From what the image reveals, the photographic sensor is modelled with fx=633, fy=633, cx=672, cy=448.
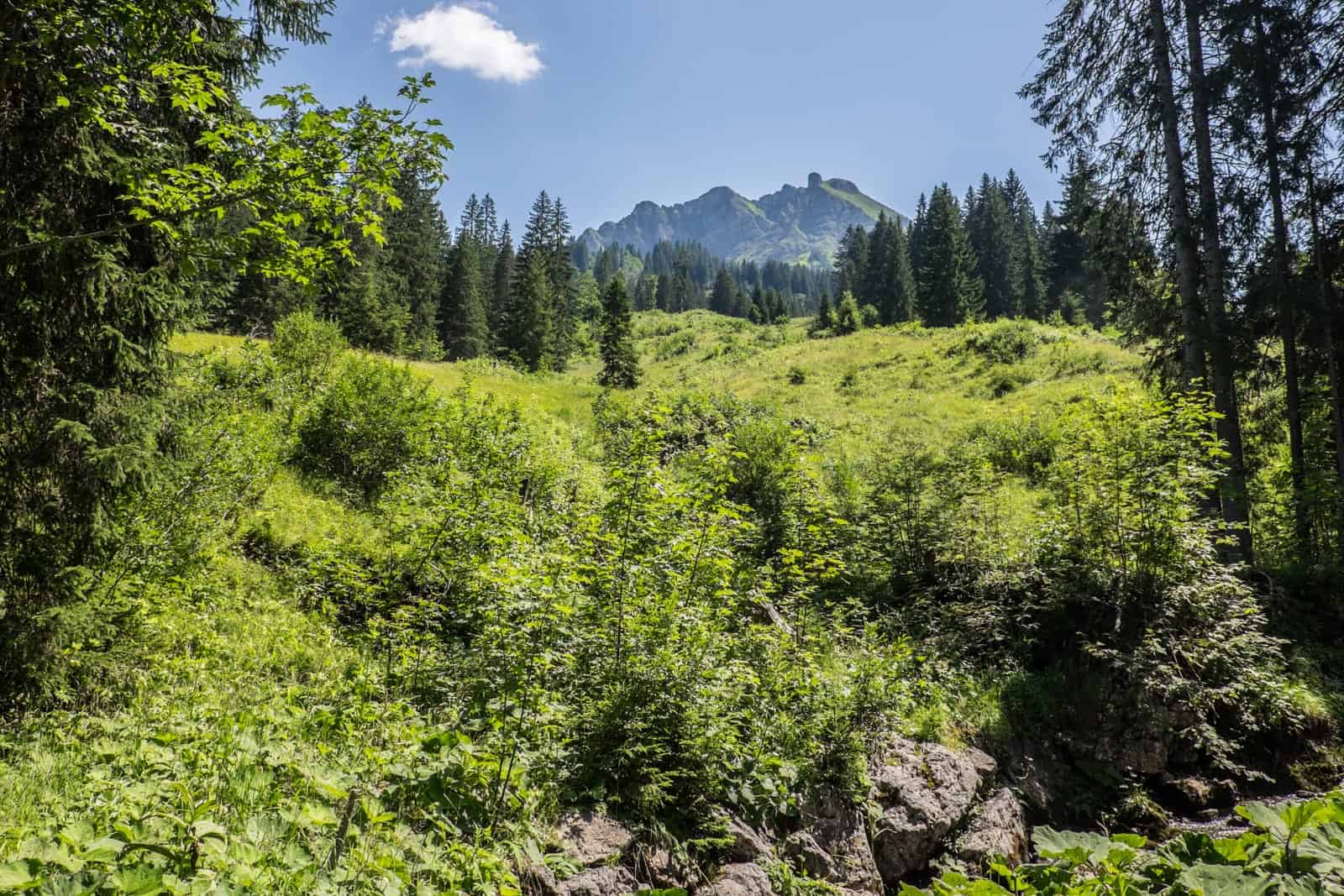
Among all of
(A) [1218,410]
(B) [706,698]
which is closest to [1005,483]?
(A) [1218,410]

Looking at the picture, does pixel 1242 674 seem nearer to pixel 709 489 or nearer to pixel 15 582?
pixel 709 489

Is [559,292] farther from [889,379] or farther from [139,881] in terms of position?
[139,881]

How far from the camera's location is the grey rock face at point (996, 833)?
18.4 ft

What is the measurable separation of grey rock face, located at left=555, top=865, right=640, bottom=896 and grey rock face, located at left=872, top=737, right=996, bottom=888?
257cm

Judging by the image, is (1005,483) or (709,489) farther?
(1005,483)

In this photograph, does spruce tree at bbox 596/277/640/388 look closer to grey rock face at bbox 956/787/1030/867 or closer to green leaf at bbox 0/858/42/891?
grey rock face at bbox 956/787/1030/867

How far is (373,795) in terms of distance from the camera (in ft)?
11.6

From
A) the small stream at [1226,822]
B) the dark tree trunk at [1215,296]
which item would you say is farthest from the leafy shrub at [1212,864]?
the dark tree trunk at [1215,296]

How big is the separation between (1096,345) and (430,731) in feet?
99.0

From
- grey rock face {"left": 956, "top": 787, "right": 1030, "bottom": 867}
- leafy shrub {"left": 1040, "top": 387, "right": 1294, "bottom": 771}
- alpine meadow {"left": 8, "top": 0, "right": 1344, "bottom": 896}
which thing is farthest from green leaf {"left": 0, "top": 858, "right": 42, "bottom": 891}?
leafy shrub {"left": 1040, "top": 387, "right": 1294, "bottom": 771}

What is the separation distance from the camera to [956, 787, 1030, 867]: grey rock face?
5613 mm

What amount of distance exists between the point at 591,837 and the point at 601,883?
32cm

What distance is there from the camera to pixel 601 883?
12.6 ft

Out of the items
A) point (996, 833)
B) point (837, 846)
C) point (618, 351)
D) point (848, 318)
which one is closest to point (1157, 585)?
point (996, 833)
